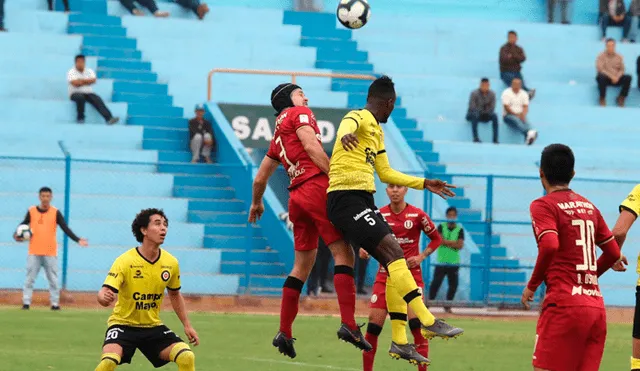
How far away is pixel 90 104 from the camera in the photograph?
2873cm

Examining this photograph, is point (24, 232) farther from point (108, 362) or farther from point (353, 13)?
point (108, 362)

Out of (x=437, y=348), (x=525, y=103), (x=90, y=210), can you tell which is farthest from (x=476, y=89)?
(x=437, y=348)

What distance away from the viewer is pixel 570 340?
9.27 meters

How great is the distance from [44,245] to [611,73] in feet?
52.1

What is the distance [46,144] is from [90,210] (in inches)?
99.9

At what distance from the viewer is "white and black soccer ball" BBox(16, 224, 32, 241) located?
22.4 m

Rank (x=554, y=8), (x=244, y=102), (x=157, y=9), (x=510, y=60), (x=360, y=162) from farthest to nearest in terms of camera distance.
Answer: (x=554, y=8)
(x=510, y=60)
(x=157, y=9)
(x=244, y=102)
(x=360, y=162)

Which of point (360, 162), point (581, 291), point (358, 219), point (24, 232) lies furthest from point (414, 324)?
point (24, 232)

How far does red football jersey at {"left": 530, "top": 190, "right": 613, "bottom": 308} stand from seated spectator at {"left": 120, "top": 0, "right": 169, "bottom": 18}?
23.0 meters

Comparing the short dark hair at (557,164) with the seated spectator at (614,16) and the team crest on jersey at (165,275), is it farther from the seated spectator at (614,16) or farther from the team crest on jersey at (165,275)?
the seated spectator at (614,16)

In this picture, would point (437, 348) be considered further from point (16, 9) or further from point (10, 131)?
point (16, 9)

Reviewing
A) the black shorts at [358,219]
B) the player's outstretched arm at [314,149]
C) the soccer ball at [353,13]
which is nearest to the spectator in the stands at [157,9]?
the soccer ball at [353,13]

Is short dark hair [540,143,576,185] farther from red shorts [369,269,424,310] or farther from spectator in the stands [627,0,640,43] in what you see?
spectator in the stands [627,0,640,43]

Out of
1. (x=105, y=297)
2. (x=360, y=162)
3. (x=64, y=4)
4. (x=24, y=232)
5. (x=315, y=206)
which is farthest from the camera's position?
(x=64, y=4)
